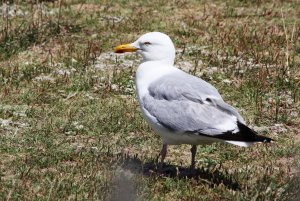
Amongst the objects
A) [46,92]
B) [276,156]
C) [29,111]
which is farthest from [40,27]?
[276,156]

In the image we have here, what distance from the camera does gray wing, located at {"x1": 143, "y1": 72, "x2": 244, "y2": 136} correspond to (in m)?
6.40

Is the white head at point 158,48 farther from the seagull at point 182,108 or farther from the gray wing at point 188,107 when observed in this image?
the gray wing at point 188,107

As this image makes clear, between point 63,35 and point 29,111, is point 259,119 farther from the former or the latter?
point 63,35

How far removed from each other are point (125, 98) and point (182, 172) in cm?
273

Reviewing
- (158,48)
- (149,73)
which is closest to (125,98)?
(158,48)

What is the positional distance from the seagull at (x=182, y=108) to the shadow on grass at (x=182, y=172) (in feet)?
0.50

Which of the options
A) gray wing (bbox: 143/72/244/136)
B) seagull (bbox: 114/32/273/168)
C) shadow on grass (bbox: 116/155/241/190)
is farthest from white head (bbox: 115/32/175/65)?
shadow on grass (bbox: 116/155/241/190)

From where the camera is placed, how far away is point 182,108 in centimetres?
670

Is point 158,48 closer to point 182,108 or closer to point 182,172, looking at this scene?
point 182,108

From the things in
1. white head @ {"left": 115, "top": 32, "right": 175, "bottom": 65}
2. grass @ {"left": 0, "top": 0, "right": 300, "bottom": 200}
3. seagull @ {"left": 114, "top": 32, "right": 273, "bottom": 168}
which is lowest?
grass @ {"left": 0, "top": 0, "right": 300, "bottom": 200}

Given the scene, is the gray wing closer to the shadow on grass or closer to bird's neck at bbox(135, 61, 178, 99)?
bird's neck at bbox(135, 61, 178, 99)

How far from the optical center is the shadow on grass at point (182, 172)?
22.4ft

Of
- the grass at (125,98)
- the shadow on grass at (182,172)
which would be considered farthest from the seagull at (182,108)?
the grass at (125,98)

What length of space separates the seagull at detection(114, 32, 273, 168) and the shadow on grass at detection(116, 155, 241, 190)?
0.50 feet
